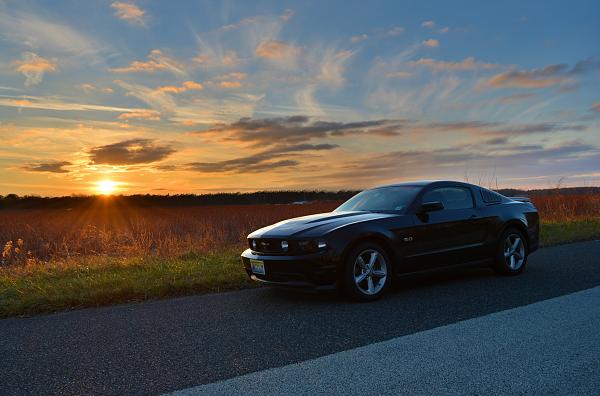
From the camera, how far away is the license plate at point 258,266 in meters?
6.95

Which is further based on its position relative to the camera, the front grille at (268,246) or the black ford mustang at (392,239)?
the front grille at (268,246)

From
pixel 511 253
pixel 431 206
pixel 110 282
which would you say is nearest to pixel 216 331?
pixel 431 206

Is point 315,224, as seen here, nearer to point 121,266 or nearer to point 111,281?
point 111,281

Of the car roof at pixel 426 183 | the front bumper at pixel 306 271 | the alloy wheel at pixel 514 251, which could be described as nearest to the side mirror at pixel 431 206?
the car roof at pixel 426 183

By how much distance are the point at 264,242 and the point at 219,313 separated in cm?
118

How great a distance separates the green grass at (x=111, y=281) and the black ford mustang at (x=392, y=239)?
1.32 m

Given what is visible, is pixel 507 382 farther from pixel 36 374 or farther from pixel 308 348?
pixel 36 374

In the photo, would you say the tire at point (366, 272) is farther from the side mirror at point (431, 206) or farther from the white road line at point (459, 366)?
the white road line at point (459, 366)

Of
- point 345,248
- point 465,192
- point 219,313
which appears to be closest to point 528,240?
point 465,192

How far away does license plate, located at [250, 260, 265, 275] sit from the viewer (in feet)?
22.8

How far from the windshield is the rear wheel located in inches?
70.4

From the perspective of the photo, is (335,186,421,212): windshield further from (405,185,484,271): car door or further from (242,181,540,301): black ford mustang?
(405,185,484,271): car door

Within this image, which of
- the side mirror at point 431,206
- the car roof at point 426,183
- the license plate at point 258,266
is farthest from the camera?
the car roof at point 426,183

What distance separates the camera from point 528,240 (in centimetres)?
890
